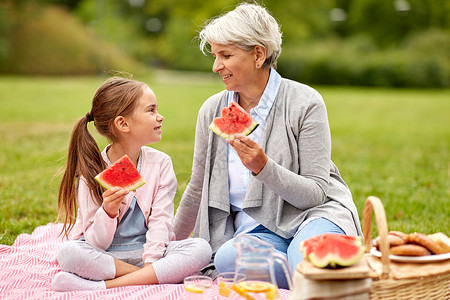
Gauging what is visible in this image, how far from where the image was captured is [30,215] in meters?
5.53

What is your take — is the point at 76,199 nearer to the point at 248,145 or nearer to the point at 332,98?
the point at 248,145

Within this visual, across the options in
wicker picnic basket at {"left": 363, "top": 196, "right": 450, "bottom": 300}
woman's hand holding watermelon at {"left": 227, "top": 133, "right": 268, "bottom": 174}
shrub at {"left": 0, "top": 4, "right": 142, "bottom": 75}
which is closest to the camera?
wicker picnic basket at {"left": 363, "top": 196, "right": 450, "bottom": 300}

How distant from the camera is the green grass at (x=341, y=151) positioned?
569 centimetres

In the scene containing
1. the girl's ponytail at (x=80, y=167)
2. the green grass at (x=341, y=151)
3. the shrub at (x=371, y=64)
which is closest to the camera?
the girl's ponytail at (x=80, y=167)

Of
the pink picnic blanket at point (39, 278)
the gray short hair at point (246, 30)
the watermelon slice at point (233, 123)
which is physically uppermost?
the gray short hair at point (246, 30)

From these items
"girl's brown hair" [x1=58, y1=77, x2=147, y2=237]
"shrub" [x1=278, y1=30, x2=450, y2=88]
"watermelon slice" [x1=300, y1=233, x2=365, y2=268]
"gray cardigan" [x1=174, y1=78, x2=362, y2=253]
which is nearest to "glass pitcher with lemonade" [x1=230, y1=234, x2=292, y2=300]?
"watermelon slice" [x1=300, y1=233, x2=365, y2=268]

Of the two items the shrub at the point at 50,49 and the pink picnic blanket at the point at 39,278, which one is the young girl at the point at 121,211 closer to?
the pink picnic blanket at the point at 39,278

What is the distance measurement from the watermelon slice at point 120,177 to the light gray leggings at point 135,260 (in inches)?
17.3

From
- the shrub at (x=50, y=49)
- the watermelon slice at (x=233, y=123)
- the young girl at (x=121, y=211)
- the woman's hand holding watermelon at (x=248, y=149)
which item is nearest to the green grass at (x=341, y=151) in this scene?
the young girl at (x=121, y=211)

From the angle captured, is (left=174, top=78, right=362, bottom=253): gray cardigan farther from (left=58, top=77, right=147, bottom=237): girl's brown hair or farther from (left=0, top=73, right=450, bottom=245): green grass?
(left=0, top=73, right=450, bottom=245): green grass

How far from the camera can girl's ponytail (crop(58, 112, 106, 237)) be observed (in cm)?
377

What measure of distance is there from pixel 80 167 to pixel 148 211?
54 centimetres

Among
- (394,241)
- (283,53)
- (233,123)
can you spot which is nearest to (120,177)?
(233,123)

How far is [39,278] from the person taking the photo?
3744 mm
